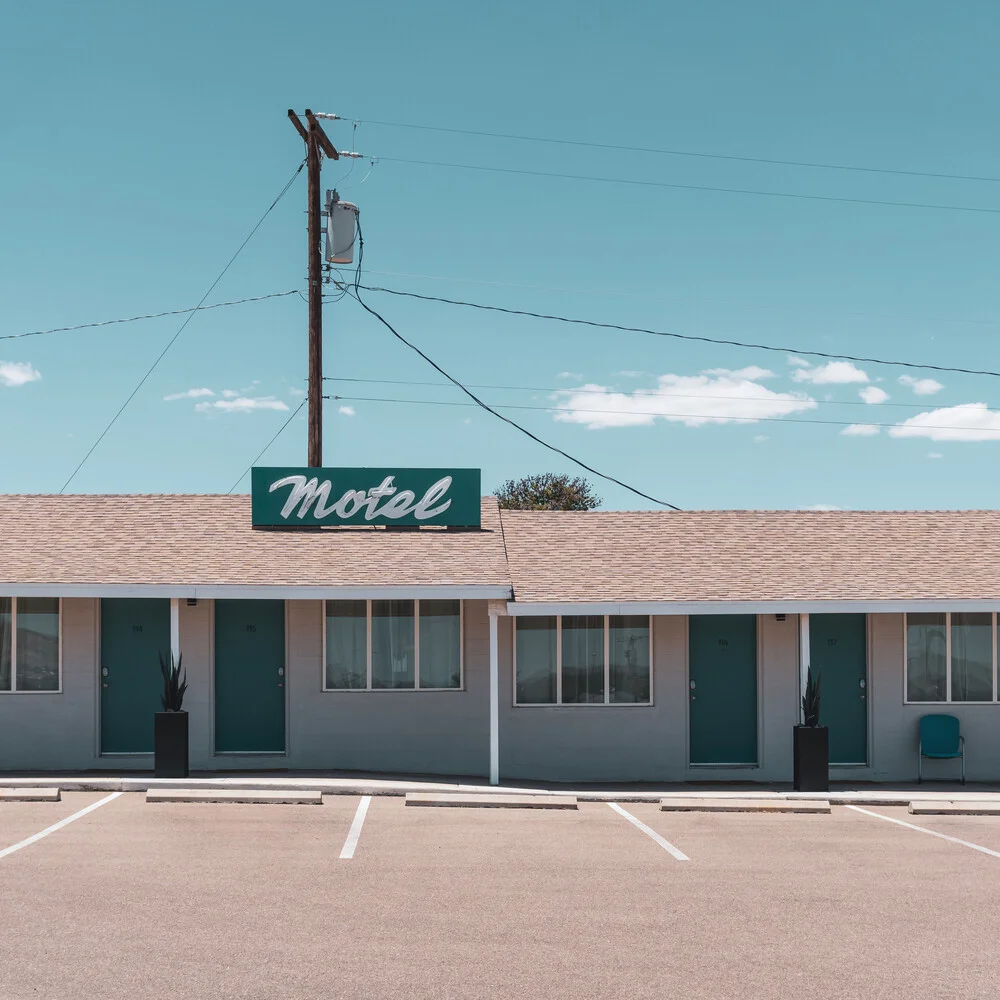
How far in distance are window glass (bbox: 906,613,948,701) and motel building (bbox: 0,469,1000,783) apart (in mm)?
33

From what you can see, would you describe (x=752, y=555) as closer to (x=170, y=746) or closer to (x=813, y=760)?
(x=813, y=760)

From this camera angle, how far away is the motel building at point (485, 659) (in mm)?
15875

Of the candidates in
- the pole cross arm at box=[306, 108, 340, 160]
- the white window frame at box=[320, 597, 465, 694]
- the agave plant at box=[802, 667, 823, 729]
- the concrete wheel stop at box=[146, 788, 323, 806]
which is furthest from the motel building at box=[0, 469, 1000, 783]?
the pole cross arm at box=[306, 108, 340, 160]

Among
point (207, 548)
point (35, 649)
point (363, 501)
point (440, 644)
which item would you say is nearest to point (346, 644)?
point (440, 644)

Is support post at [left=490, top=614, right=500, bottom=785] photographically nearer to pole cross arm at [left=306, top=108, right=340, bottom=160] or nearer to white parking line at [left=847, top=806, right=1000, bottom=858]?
white parking line at [left=847, top=806, right=1000, bottom=858]

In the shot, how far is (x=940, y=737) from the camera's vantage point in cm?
1642

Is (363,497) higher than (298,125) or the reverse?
the reverse

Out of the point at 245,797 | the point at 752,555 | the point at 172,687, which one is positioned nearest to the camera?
the point at 245,797

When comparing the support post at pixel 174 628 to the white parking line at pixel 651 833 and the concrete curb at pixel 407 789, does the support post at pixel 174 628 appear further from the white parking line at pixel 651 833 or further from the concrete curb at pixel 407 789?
the white parking line at pixel 651 833

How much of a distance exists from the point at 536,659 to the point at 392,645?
6.80ft

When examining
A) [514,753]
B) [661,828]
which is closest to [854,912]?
[661,828]

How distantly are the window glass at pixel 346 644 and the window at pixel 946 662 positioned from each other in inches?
312

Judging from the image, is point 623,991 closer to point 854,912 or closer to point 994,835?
point 854,912

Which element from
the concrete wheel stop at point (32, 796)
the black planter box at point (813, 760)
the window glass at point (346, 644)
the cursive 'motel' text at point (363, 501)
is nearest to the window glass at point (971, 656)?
the black planter box at point (813, 760)
